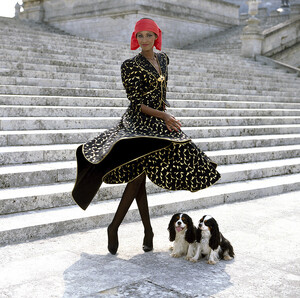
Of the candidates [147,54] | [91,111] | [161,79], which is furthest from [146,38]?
[91,111]

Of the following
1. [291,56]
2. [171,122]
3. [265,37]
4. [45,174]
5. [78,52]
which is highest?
[265,37]

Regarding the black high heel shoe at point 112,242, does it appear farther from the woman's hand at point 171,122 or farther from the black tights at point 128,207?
the woman's hand at point 171,122

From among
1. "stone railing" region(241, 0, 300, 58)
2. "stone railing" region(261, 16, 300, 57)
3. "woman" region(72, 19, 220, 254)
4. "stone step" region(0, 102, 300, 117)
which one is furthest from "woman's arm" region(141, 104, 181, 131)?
"stone railing" region(261, 16, 300, 57)

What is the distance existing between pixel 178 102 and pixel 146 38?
6063 mm

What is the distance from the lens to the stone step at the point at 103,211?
15.4 feet

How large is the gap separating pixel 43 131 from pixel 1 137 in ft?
2.55

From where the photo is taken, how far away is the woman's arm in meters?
4.06

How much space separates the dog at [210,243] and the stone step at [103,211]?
138 centimetres

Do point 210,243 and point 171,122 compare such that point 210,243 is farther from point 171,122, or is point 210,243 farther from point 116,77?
point 116,77

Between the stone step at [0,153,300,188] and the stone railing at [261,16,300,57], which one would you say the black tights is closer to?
the stone step at [0,153,300,188]

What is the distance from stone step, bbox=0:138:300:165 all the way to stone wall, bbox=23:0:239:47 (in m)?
12.5

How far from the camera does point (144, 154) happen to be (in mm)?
3988

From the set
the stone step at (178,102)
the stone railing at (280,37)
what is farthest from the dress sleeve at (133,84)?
the stone railing at (280,37)

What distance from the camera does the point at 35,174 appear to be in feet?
19.0
